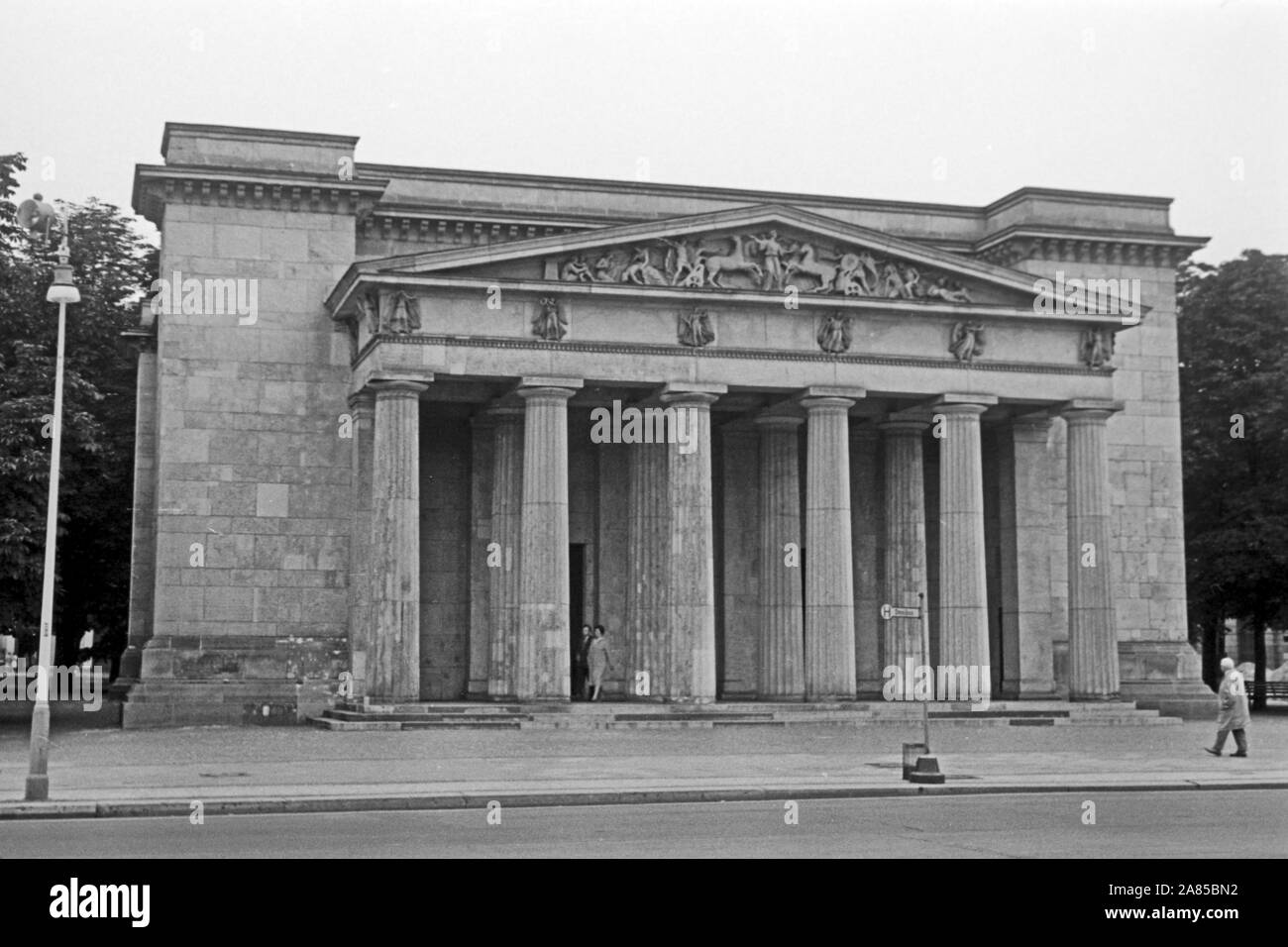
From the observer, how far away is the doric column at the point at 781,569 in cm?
4891

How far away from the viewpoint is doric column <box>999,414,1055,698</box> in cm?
5131

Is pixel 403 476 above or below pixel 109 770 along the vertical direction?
above

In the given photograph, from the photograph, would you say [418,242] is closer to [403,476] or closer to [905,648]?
[403,476]

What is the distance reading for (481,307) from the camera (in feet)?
143

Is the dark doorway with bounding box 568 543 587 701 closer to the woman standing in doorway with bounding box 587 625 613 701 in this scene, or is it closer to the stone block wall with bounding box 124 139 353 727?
the woman standing in doorway with bounding box 587 625 613 701

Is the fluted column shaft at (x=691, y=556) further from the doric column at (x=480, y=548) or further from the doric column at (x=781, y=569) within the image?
the doric column at (x=480, y=548)

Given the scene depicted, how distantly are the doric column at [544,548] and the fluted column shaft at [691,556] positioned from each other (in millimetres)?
2983

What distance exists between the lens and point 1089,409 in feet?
157

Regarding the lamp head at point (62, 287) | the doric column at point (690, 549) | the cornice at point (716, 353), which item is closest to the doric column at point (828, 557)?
the cornice at point (716, 353)

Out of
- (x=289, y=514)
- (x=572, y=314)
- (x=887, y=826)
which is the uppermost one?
(x=572, y=314)
